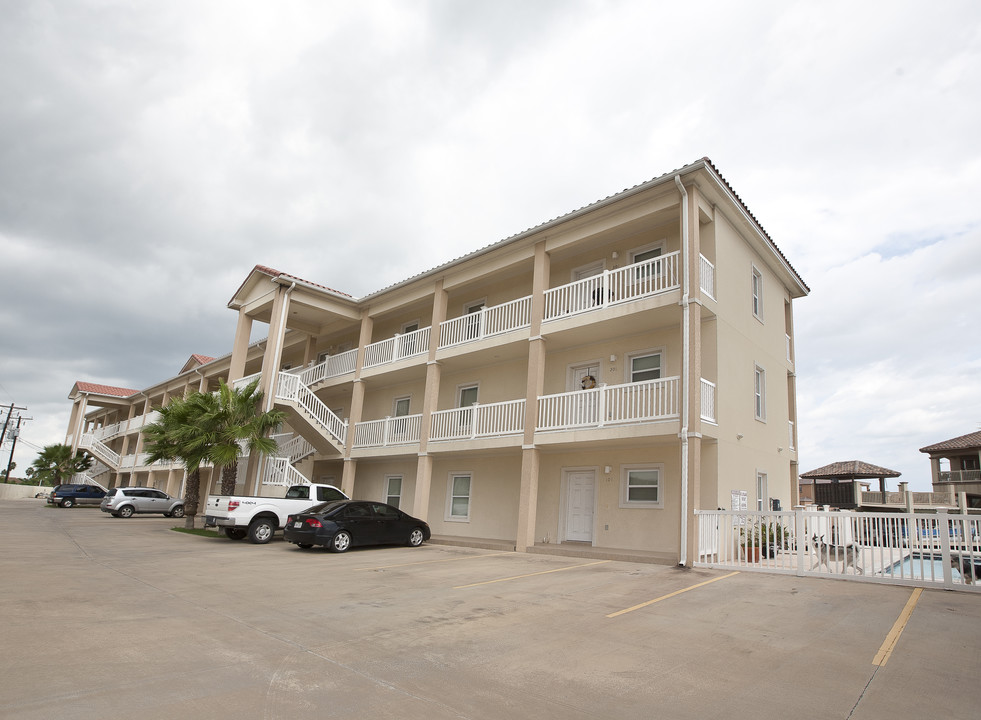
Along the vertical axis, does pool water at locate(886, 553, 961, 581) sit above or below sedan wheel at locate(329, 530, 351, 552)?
above

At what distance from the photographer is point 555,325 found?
16922mm

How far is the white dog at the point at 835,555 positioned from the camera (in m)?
10.8

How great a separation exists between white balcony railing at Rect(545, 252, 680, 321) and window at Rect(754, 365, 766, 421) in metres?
4.75

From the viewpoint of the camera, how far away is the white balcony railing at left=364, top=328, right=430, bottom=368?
21.7 meters

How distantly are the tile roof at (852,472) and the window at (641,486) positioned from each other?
70.4 feet

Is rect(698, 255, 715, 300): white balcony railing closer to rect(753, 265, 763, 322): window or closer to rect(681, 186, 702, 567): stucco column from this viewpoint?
rect(681, 186, 702, 567): stucco column

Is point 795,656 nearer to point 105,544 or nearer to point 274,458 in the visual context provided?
point 105,544

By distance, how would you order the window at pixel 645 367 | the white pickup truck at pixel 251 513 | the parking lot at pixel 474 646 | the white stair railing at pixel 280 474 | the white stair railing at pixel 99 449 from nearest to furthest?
the parking lot at pixel 474 646 < the window at pixel 645 367 < the white pickup truck at pixel 251 513 < the white stair railing at pixel 280 474 < the white stair railing at pixel 99 449

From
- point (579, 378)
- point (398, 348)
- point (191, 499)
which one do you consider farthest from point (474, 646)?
point (191, 499)

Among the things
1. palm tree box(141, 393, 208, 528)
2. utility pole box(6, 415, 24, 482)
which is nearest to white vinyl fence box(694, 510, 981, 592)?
palm tree box(141, 393, 208, 528)

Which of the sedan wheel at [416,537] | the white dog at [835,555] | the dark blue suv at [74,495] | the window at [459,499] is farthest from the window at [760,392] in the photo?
the dark blue suv at [74,495]

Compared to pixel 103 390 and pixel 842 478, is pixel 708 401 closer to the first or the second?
pixel 842 478

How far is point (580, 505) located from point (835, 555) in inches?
286

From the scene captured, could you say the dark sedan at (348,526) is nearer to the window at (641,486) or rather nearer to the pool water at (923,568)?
the window at (641,486)
